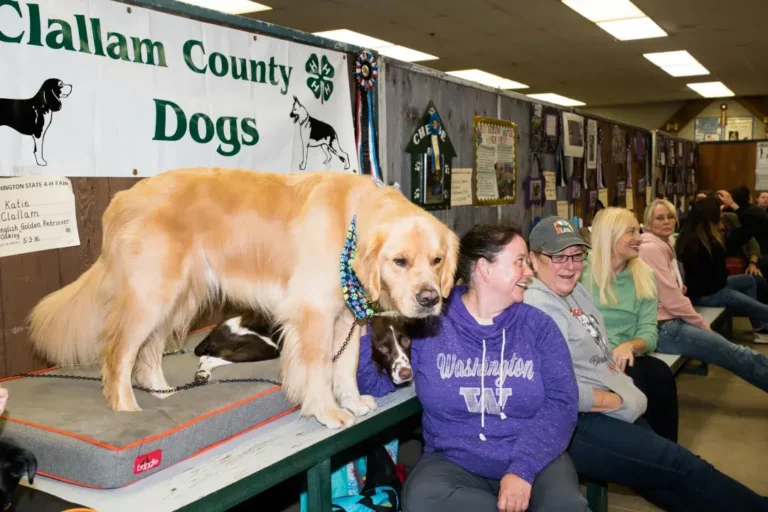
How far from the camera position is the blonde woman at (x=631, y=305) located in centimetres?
336

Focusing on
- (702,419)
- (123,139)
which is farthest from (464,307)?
(702,419)

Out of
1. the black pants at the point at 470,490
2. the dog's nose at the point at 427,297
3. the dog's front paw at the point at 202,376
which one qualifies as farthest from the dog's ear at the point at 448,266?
the dog's front paw at the point at 202,376

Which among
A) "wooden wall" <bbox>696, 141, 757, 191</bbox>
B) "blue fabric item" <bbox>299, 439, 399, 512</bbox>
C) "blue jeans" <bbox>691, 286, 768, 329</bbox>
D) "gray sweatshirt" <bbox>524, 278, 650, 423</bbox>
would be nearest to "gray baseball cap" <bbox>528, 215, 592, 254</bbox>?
"gray sweatshirt" <bbox>524, 278, 650, 423</bbox>

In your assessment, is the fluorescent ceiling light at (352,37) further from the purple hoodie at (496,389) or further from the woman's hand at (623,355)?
the purple hoodie at (496,389)

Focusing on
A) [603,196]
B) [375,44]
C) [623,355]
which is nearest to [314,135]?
[623,355]

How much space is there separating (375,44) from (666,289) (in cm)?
643

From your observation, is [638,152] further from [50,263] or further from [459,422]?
[50,263]

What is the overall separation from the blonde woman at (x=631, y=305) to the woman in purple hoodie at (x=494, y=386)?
1299 mm

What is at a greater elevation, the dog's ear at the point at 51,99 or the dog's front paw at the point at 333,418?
the dog's ear at the point at 51,99

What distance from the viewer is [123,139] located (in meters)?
2.14

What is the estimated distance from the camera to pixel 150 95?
85.9 inches

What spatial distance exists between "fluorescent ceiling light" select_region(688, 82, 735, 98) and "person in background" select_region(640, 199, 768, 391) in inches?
424

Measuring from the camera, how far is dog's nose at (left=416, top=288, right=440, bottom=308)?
186 centimetres

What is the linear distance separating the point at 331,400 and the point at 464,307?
542 mm
